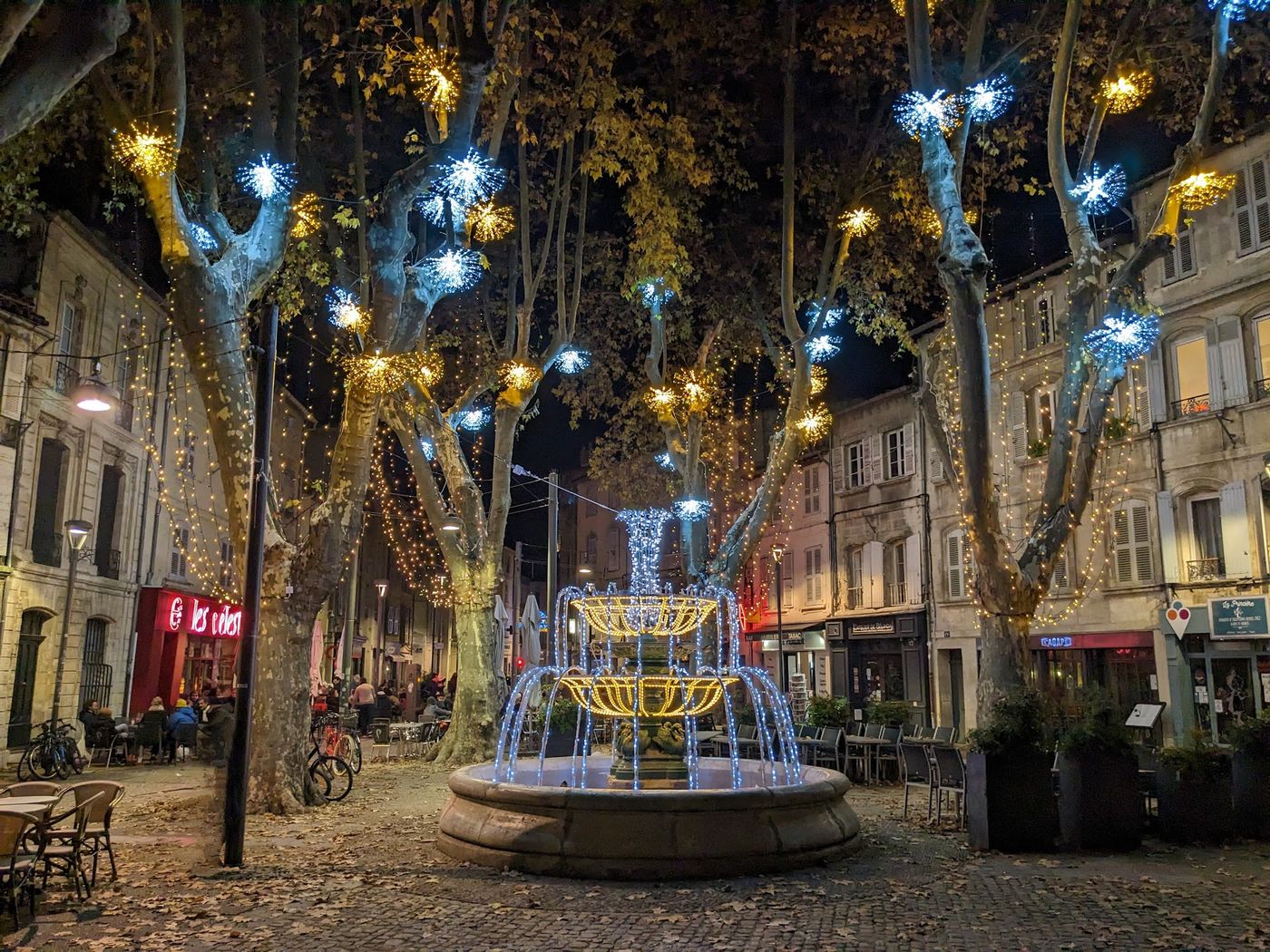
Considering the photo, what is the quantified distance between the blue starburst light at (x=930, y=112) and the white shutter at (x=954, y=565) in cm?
1566

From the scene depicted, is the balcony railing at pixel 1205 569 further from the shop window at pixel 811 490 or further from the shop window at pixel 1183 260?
the shop window at pixel 811 490

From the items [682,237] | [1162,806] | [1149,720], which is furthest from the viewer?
[682,237]

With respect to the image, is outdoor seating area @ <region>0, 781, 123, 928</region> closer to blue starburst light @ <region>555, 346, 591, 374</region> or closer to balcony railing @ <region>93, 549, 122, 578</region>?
blue starburst light @ <region>555, 346, 591, 374</region>

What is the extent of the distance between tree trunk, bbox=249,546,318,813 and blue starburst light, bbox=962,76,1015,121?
10.4 m

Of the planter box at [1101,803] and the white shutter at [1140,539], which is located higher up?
the white shutter at [1140,539]

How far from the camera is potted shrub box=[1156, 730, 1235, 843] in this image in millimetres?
10141

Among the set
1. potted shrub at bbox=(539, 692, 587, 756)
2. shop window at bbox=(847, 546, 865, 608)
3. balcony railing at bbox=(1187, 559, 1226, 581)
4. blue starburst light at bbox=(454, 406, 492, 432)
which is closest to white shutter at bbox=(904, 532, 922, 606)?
shop window at bbox=(847, 546, 865, 608)

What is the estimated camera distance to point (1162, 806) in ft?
34.0

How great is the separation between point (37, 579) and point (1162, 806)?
762 inches

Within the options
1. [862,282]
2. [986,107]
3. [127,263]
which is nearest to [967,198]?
[862,282]

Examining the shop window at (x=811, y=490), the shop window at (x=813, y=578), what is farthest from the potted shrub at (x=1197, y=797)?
the shop window at (x=811, y=490)

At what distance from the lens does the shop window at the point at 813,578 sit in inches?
1329

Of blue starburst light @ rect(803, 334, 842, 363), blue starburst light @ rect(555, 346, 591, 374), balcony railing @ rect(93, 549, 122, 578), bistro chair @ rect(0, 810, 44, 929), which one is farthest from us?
balcony railing @ rect(93, 549, 122, 578)

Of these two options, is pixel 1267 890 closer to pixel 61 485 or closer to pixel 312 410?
pixel 61 485
